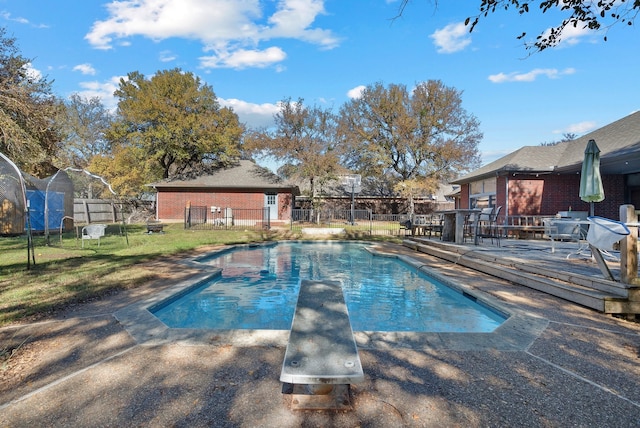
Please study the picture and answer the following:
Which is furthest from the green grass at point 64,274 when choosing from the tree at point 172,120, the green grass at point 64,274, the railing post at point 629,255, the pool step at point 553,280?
the tree at point 172,120

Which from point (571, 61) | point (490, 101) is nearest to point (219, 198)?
point (490, 101)

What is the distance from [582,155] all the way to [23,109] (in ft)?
70.6

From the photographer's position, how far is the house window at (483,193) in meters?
16.9

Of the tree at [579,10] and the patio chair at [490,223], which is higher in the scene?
the tree at [579,10]

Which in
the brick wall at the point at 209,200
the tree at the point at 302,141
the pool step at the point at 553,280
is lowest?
the pool step at the point at 553,280

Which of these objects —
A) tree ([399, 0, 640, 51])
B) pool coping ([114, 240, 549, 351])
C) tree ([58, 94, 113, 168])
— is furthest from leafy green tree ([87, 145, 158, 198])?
tree ([399, 0, 640, 51])

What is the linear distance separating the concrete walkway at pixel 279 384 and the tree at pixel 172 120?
2474 cm

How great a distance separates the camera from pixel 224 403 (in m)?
2.24

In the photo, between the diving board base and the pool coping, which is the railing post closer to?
the pool coping

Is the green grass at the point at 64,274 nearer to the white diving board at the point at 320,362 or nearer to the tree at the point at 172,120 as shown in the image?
the white diving board at the point at 320,362

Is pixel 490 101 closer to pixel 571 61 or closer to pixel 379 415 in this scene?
pixel 571 61

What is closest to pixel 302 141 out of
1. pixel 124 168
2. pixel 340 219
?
pixel 340 219

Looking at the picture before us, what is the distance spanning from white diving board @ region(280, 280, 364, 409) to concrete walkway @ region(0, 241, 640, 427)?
121 millimetres

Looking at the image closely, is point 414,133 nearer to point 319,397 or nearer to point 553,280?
point 553,280
